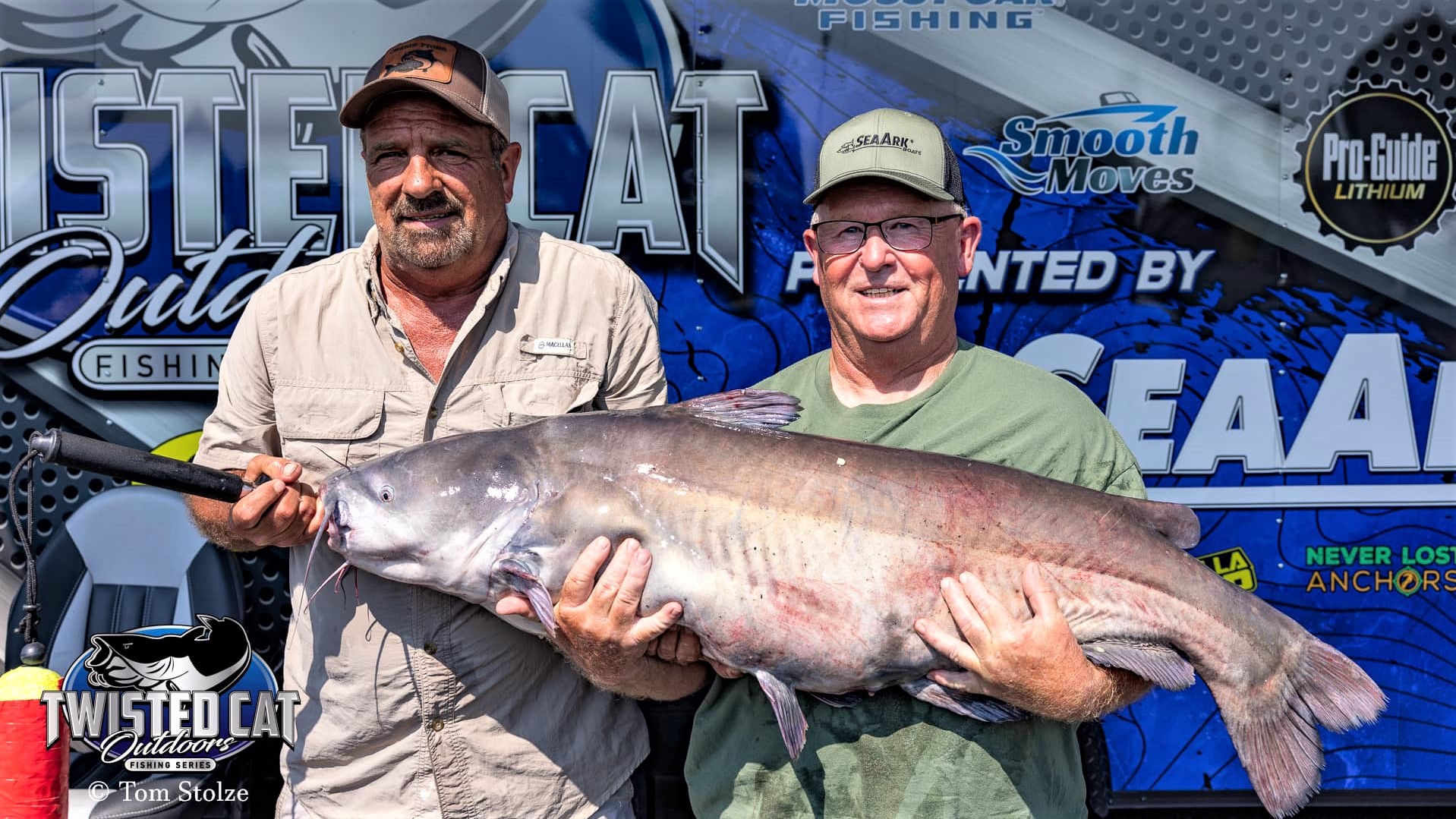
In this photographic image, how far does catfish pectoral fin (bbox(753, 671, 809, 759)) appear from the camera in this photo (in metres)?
2.12

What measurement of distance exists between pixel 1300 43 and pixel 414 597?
325 centimetres

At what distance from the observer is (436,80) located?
8.93ft

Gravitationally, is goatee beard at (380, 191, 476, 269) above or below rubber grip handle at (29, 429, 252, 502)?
above

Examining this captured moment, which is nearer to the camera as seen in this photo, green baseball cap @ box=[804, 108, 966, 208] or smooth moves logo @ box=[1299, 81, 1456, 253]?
green baseball cap @ box=[804, 108, 966, 208]

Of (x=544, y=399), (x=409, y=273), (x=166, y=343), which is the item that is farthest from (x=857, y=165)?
(x=166, y=343)

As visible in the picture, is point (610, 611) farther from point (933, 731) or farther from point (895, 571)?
point (933, 731)

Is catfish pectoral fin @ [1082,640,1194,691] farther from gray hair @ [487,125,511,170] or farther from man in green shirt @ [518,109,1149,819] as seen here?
gray hair @ [487,125,511,170]

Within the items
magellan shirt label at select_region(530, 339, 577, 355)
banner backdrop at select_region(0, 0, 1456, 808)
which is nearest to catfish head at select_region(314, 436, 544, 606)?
magellan shirt label at select_region(530, 339, 577, 355)

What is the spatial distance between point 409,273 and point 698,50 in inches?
48.8

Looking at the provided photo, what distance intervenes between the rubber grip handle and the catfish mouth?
62cm

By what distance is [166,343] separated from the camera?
3385 millimetres

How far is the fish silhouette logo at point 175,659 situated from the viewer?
130 inches

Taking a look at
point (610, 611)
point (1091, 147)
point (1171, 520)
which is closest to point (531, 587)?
point (610, 611)

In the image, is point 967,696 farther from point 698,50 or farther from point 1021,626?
point 698,50
